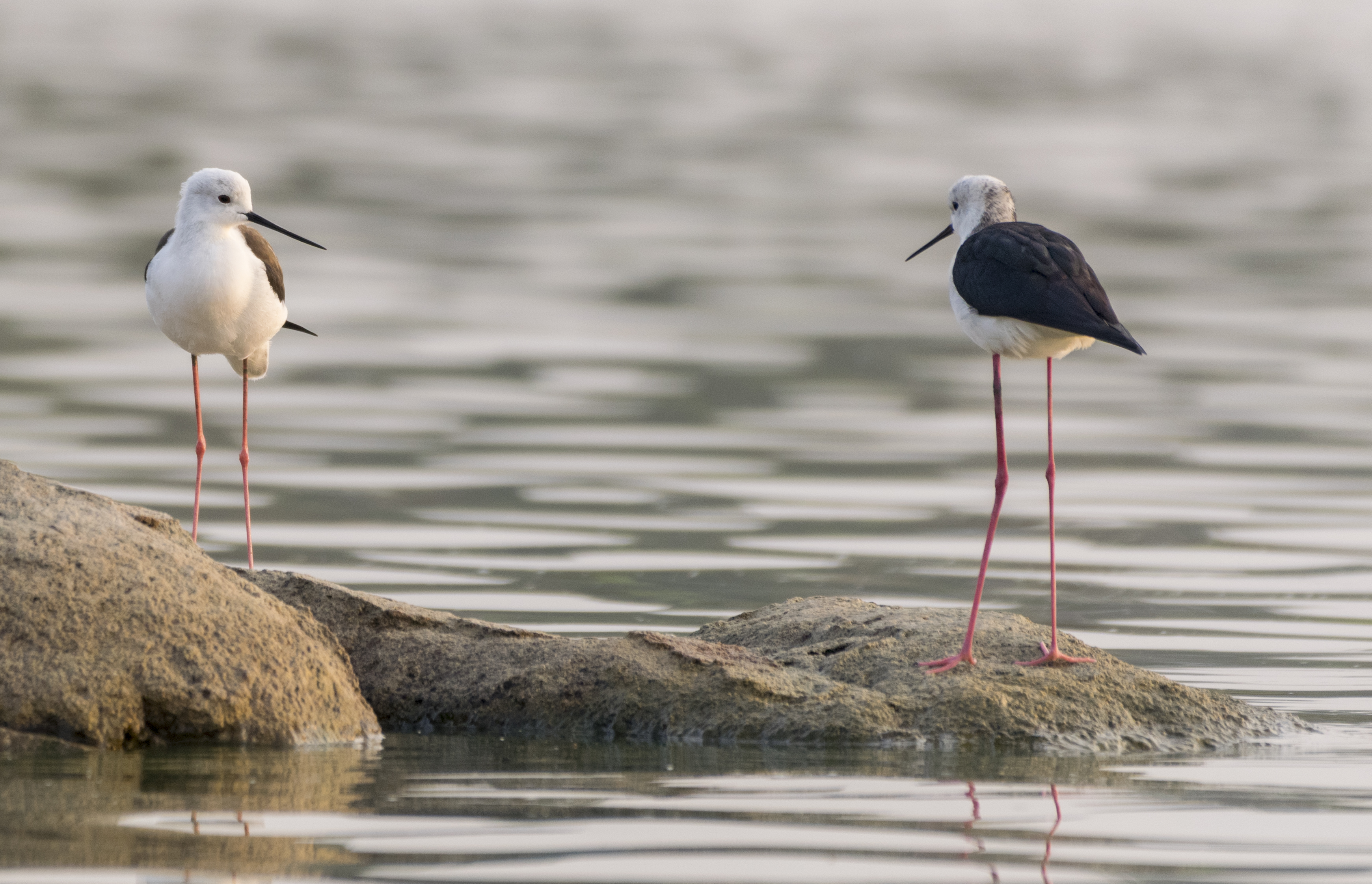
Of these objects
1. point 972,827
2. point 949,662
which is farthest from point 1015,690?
point 972,827

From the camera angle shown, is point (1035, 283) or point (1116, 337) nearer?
point (1116, 337)

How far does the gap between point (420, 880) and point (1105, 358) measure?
571 inches

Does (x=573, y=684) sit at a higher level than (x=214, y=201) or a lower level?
lower

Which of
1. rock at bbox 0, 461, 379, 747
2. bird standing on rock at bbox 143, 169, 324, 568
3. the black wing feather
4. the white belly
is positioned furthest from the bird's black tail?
bird standing on rock at bbox 143, 169, 324, 568

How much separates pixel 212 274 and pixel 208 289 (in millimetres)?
70

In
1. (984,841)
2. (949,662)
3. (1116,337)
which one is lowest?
(984,841)

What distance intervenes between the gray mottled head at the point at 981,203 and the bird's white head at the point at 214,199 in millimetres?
3079

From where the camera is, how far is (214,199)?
9352 mm

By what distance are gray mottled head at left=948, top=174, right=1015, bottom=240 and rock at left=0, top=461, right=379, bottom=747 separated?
3.06 meters

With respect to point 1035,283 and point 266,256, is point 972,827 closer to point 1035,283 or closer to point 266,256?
point 1035,283

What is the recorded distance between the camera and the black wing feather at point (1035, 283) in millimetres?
7570

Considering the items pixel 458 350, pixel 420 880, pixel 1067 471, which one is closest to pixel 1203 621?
pixel 1067 471

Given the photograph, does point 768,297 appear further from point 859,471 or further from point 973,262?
point 973,262

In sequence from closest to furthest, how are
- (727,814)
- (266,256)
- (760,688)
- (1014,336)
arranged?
(727,814)
(760,688)
(1014,336)
(266,256)
